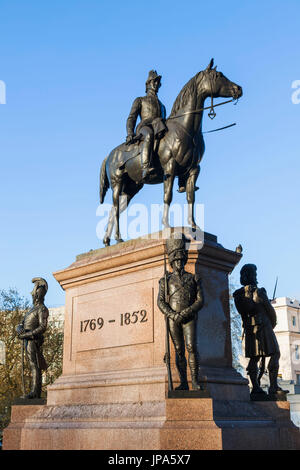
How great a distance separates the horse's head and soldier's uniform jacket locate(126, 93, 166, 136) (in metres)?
1.15

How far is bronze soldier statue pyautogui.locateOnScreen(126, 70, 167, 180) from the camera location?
11.0 meters

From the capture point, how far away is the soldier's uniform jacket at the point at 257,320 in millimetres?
9742

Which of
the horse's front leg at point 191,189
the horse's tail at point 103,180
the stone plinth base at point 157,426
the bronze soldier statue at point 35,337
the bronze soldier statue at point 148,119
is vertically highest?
the bronze soldier statue at point 148,119

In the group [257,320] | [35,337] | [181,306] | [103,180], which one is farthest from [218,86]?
[35,337]

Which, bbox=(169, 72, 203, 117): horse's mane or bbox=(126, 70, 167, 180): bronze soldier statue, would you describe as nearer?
bbox=(126, 70, 167, 180): bronze soldier statue

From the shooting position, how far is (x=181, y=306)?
26.3 ft

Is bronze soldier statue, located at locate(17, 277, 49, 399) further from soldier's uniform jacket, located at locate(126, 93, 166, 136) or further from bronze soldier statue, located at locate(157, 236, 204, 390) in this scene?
soldier's uniform jacket, located at locate(126, 93, 166, 136)

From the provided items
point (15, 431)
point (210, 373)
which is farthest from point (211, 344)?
point (15, 431)

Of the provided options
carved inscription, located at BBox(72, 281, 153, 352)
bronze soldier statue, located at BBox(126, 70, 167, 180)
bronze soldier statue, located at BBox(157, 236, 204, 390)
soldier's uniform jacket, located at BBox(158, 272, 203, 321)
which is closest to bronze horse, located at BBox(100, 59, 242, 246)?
bronze soldier statue, located at BBox(126, 70, 167, 180)

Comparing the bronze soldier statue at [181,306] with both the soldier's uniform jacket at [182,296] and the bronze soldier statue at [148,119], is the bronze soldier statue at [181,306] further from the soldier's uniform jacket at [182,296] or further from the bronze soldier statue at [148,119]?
the bronze soldier statue at [148,119]

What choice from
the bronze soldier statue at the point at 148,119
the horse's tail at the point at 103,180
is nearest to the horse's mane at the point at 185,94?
the bronze soldier statue at the point at 148,119

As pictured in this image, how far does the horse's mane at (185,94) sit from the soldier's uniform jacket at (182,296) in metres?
4.43
